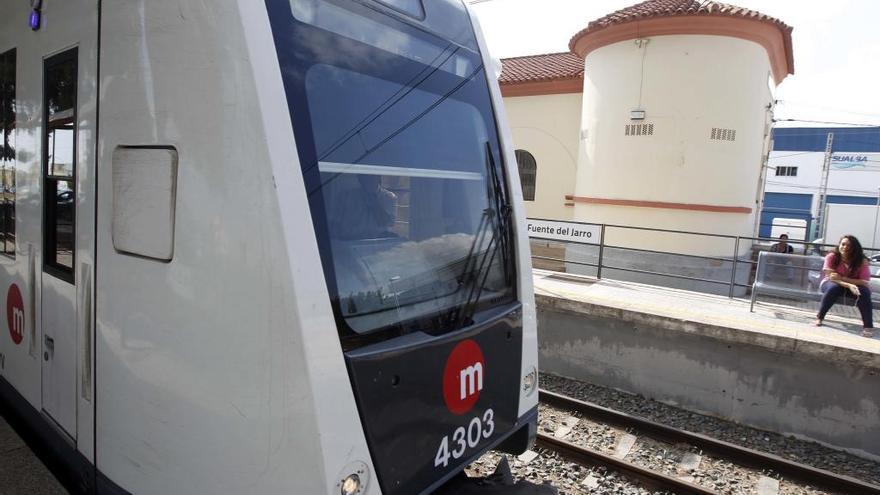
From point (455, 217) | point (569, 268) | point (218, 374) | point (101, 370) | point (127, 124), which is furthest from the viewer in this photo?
point (569, 268)

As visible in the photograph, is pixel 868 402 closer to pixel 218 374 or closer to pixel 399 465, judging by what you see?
pixel 399 465

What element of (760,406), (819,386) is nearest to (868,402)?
→ (819,386)

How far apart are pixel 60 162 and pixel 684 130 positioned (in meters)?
10.8

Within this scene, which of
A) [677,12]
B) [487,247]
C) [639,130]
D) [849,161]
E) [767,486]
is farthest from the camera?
[849,161]

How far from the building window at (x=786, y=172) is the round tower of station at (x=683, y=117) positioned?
3386 centimetres

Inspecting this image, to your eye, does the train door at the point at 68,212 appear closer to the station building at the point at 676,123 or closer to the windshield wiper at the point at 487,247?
the windshield wiper at the point at 487,247

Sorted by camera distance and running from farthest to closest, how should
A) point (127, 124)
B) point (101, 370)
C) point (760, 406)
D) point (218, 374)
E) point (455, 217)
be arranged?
1. point (760, 406)
2. point (455, 217)
3. point (101, 370)
4. point (127, 124)
5. point (218, 374)

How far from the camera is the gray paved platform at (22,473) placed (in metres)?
2.50

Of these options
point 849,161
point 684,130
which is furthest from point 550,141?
point 849,161

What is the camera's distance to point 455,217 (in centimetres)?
241

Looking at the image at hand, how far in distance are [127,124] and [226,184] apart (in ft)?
1.89

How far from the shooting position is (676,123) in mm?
10711

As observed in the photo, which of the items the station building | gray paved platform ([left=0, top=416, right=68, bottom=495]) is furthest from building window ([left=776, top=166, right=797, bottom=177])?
gray paved platform ([left=0, top=416, right=68, bottom=495])

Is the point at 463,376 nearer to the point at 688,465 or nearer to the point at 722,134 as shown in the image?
the point at 688,465
